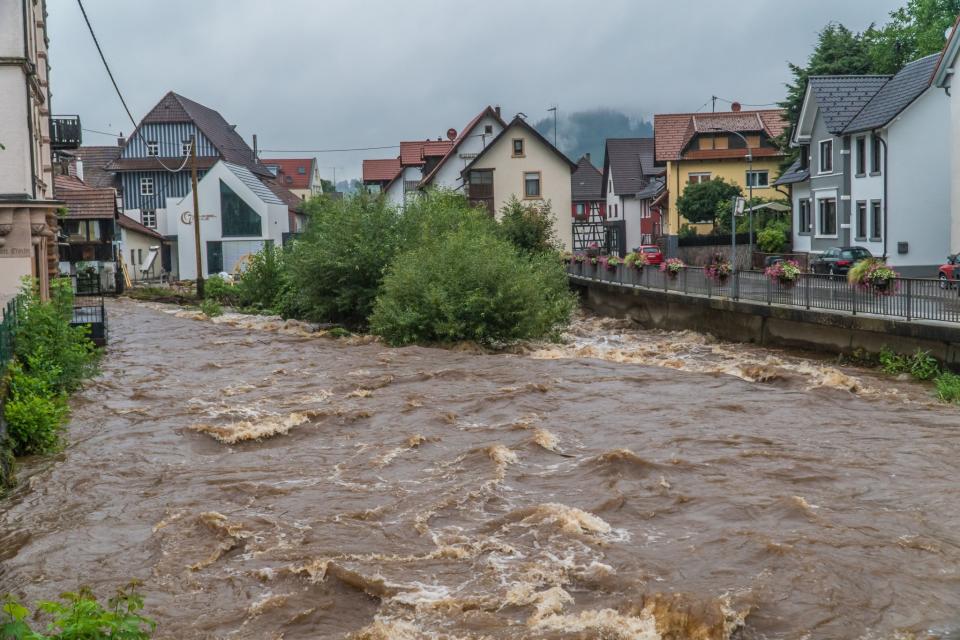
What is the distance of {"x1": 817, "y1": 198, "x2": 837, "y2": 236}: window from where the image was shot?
45994 mm

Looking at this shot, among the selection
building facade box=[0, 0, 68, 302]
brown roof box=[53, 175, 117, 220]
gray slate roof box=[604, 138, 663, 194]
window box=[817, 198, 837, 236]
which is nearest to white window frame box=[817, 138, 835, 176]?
window box=[817, 198, 837, 236]

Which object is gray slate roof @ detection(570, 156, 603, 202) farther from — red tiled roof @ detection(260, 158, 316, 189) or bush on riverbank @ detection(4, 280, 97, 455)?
bush on riverbank @ detection(4, 280, 97, 455)

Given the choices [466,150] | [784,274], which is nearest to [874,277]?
[784,274]

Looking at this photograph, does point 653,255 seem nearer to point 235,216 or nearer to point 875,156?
point 875,156

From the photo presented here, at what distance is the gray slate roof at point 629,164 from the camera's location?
278 ft

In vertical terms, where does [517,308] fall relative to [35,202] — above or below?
below

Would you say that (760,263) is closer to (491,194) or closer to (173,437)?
(491,194)

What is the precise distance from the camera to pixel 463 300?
29.3 metres

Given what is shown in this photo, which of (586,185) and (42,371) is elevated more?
(586,185)

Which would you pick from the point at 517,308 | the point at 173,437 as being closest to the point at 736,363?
the point at 517,308

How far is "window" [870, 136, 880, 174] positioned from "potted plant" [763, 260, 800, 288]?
15.4 m

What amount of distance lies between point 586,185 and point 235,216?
43354 millimetres

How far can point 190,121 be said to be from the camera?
268 feet

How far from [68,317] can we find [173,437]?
5.71 m
